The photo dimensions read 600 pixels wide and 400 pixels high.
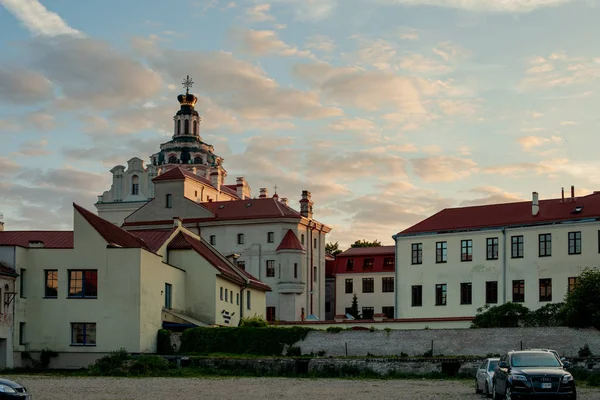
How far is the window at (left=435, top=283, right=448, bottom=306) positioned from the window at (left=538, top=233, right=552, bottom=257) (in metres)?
7.93

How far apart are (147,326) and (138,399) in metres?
24.6

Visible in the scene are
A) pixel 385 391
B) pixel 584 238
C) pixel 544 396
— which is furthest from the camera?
pixel 584 238

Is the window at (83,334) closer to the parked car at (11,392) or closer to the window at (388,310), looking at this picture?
the parked car at (11,392)

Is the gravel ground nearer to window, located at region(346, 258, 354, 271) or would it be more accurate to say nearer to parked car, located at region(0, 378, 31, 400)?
parked car, located at region(0, 378, 31, 400)

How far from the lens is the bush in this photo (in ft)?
178

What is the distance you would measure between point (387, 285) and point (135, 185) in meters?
35.8

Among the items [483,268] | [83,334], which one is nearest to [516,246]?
[483,268]

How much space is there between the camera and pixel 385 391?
114ft

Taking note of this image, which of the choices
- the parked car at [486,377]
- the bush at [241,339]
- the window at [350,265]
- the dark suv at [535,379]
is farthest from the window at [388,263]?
the dark suv at [535,379]

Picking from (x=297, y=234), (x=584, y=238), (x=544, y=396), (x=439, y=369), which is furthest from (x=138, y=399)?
(x=297, y=234)

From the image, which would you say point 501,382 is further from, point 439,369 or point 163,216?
point 163,216

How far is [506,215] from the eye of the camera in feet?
259

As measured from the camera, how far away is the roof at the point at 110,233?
54938 millimetres

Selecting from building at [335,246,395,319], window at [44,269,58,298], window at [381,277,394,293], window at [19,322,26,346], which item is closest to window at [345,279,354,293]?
building at [335,246,395,319]
